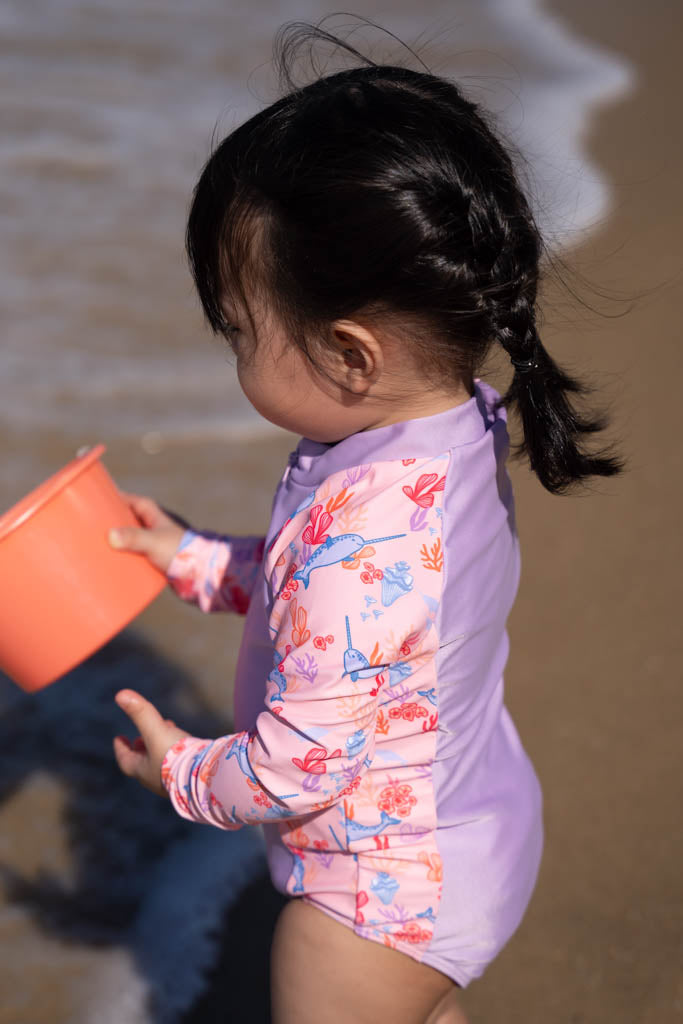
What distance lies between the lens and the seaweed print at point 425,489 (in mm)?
1388

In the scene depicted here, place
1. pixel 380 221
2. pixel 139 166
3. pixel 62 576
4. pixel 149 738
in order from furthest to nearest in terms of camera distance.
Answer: pixel 139 166 < pixel 62 576 < pixel 149 738 < pixel 380 221

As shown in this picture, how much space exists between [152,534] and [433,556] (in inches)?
27.7

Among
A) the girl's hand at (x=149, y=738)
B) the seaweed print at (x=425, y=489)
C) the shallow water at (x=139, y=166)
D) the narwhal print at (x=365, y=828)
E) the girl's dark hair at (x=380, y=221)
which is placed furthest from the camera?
the shallow water at (x=139, y=166)

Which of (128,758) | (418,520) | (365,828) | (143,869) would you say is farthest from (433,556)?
(143,869)

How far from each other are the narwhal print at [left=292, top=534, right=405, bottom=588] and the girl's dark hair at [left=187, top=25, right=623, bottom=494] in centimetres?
24

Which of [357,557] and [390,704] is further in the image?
[390,704]

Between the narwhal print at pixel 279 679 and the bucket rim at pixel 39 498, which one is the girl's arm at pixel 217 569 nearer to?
the bucket rim at pixel 39 498

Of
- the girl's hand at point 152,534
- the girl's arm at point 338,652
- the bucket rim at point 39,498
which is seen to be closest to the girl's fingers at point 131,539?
the girl's hand at point 152,534

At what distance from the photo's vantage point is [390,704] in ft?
4.79

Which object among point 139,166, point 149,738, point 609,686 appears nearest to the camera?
point 149,738

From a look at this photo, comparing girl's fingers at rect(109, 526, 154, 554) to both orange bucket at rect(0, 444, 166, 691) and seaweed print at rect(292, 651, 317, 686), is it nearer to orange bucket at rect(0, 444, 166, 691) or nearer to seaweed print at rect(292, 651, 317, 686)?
orange bucket at rect(0, 444, 166, 691)

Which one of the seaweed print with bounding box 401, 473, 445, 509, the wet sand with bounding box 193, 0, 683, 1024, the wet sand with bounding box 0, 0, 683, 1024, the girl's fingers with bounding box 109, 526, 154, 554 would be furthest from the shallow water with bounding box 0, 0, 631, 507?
the girl's fingers with bounding box 109, 526, 154, 554

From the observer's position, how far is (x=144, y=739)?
1664mm

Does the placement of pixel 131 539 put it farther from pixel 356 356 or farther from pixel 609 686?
pixel 609 686
